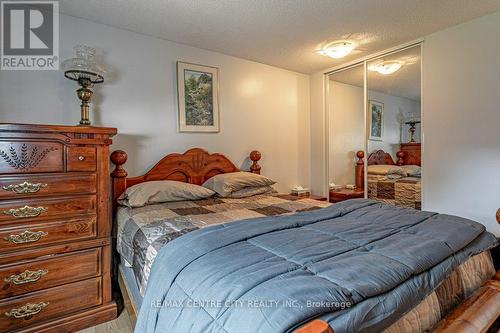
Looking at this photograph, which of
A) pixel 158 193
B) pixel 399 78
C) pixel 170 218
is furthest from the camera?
pixel 399 78

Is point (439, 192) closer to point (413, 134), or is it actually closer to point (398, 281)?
point (413, 134)

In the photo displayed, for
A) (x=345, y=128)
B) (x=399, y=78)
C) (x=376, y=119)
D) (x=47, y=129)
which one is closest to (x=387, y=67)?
(x=399, y=78)

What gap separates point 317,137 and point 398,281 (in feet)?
9.69

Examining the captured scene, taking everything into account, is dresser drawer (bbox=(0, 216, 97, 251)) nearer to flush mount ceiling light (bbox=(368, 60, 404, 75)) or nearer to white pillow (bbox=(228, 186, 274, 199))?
white pillow (bbox=(228, 186, 274, 199))

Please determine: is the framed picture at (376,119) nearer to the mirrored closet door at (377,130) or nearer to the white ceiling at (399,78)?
the mirrored closet door at (377,130)

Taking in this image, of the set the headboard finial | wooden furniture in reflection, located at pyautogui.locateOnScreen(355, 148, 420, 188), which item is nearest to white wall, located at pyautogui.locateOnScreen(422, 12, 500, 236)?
wooden furniture in reflection, located at pyautogui.locateOnScreen(355, 148, 420, 188)

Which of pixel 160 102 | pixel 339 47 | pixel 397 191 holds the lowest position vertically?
pixel 397 191

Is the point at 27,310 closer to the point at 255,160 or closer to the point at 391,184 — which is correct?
the point at 255,160

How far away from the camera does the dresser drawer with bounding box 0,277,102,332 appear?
1.49 meters

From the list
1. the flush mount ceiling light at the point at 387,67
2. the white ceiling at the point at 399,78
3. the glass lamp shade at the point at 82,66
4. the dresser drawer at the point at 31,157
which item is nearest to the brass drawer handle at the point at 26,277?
the dresser drawer at the point at 31,157

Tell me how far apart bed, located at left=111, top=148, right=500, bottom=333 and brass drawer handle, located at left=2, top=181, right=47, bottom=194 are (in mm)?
537

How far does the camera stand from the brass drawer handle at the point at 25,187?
1480 millimetres

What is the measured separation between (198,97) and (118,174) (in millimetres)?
1116

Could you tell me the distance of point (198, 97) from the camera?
2.77 meters
